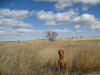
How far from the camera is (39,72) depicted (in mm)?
4297

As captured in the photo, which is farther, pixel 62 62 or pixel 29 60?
pixel 29 60

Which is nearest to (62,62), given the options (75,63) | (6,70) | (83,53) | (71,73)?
(71,73)

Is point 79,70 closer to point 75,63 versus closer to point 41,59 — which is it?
point 75,63

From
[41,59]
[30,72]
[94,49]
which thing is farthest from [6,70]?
[94,49]

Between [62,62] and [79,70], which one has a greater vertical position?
[62,62]

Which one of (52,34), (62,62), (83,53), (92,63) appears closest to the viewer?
(62,62)

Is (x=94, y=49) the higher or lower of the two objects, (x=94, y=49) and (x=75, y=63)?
the higher

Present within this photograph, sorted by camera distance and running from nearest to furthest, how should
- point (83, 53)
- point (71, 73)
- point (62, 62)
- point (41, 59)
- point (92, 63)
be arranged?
1. point (62, 62)
2. point (71, 73)
3. point (92, 63)
4. point (83, 53)
5. point (41, 59)

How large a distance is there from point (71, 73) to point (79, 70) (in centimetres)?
35

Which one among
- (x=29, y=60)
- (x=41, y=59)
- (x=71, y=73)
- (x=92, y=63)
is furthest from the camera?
(x=41, y=59)

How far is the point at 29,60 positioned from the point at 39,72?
1000 mm

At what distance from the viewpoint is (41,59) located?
5.54 metres

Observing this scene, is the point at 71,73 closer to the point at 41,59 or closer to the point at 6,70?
the point at 41,59

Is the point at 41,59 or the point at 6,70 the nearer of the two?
the point at 6,70
